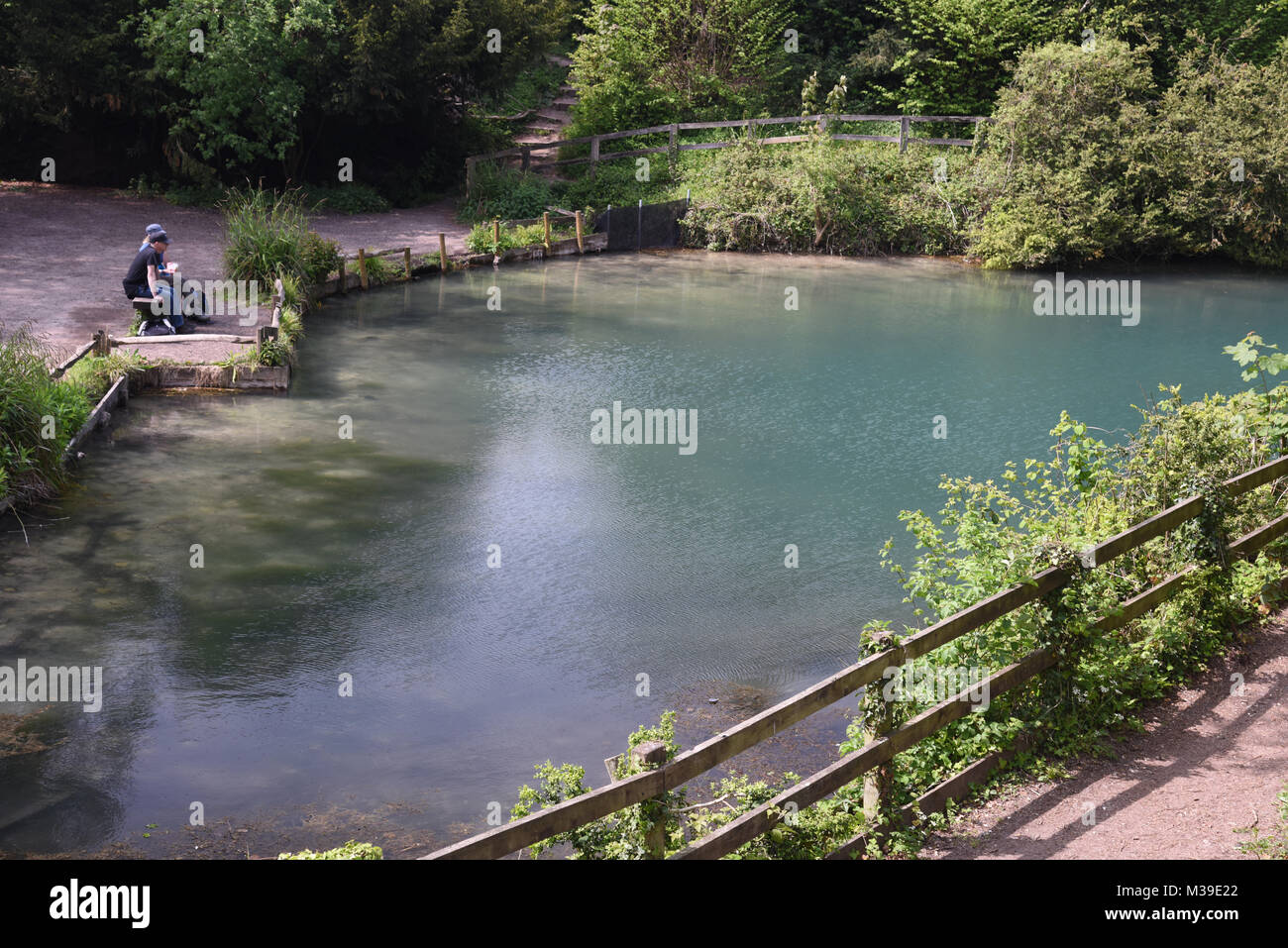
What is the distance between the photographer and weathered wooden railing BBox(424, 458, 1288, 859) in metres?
4.42

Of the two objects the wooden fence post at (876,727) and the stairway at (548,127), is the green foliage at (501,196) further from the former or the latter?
the wooden fence post at (876,727)

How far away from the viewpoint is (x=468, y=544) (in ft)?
37.0

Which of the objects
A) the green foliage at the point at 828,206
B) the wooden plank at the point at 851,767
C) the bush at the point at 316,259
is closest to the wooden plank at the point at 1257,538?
the wooden plank at the point at 851,767

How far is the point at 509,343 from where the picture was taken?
18.6 metres

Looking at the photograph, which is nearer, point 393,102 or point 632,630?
point 632,630

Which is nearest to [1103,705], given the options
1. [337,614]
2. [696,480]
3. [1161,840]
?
[1161,840]

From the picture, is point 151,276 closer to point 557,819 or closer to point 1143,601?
point 1143,601

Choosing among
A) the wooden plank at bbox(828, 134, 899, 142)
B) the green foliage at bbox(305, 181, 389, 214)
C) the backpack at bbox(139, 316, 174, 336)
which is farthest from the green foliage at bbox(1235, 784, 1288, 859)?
the wooden plank at bbox(828, 134, 899, 142)

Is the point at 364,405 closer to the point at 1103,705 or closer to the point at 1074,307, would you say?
the point at 1103,705

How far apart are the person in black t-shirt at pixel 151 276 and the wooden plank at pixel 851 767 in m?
13.5

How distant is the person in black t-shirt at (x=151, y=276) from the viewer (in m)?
16.0

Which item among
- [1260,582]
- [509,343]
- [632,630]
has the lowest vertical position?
[632,630]

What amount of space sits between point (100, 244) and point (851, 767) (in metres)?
20.1
